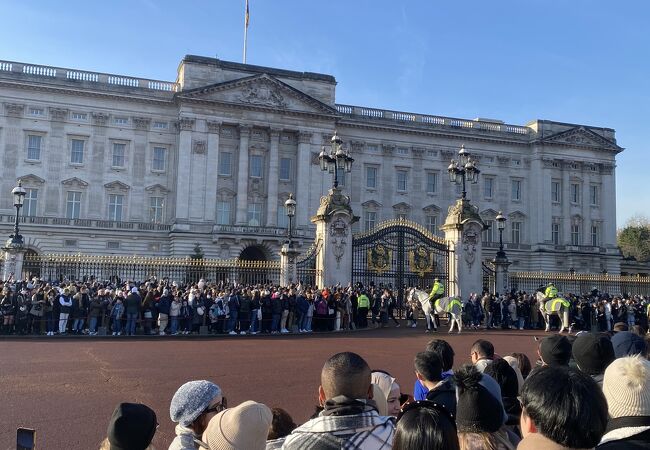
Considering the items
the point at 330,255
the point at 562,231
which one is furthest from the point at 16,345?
the point at 562,231

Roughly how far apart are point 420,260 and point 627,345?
2063 centimetres

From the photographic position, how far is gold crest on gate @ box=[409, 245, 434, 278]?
26.3m

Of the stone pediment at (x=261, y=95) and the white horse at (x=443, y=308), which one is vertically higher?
the stone pediment at (x=261, y=95)

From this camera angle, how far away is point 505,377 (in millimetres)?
5082

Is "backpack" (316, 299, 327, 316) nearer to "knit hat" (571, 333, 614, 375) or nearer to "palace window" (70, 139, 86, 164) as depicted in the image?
"knit hat" (571, 333, 614, 375)

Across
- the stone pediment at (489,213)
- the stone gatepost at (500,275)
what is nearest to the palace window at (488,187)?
the stone pediment at (489,213)

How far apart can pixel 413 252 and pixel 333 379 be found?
23.2 m

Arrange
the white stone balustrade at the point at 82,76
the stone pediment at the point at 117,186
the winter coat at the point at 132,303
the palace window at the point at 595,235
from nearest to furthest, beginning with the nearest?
1. the winter coat at the point at 132,303
2. the white stone balustrade at the point at 82,76
3. the stone pediment at the point at 117,186
4. the palace window at the point at 595,235

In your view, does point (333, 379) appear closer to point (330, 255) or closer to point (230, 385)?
point (230, 385)

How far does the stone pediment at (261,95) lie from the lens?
165ft

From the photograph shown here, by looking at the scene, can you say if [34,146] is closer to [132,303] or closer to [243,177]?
[243,177]

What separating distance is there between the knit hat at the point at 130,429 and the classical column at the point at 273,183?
1896 inches

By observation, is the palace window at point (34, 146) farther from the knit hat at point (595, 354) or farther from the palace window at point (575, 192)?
the palace window at point (575, 192)

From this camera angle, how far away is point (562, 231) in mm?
61938
